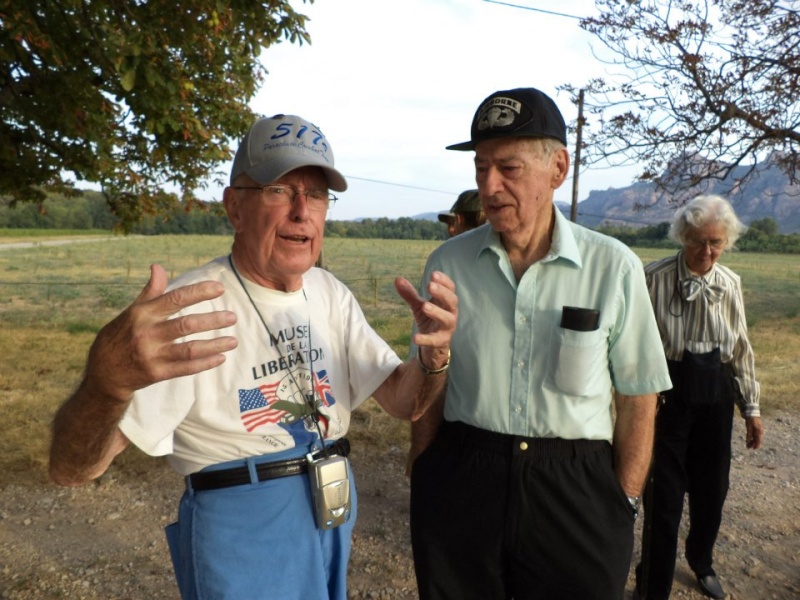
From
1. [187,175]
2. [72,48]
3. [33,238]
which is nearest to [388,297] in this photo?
[187,175]

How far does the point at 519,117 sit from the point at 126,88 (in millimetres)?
3182

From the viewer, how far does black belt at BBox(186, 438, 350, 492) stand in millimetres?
1557

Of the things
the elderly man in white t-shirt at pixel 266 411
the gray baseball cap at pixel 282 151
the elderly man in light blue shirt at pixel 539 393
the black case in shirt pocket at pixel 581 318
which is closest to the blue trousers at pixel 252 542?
the elderly man in white t-shirt at pixel 266 411

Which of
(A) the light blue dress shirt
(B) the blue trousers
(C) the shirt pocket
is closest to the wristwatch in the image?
(A) the light blue dress shirt

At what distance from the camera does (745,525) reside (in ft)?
14.6

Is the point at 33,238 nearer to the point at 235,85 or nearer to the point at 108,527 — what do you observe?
the point at 235,85

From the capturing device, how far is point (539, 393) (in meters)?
1.96

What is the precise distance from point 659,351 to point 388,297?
18.8 meters

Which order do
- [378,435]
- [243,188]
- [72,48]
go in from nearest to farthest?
[243,188]
[72,48]
[378,435]

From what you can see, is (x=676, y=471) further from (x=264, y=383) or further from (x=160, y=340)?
(x=160, y=340)

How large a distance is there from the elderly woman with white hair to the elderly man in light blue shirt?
1.32m

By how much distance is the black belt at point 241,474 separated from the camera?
1.56 m

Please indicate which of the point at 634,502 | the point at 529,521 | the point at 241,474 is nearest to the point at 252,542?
the point at 241,474

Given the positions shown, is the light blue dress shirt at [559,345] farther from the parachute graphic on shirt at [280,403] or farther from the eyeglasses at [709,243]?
the eyeglasses at [709,243]
